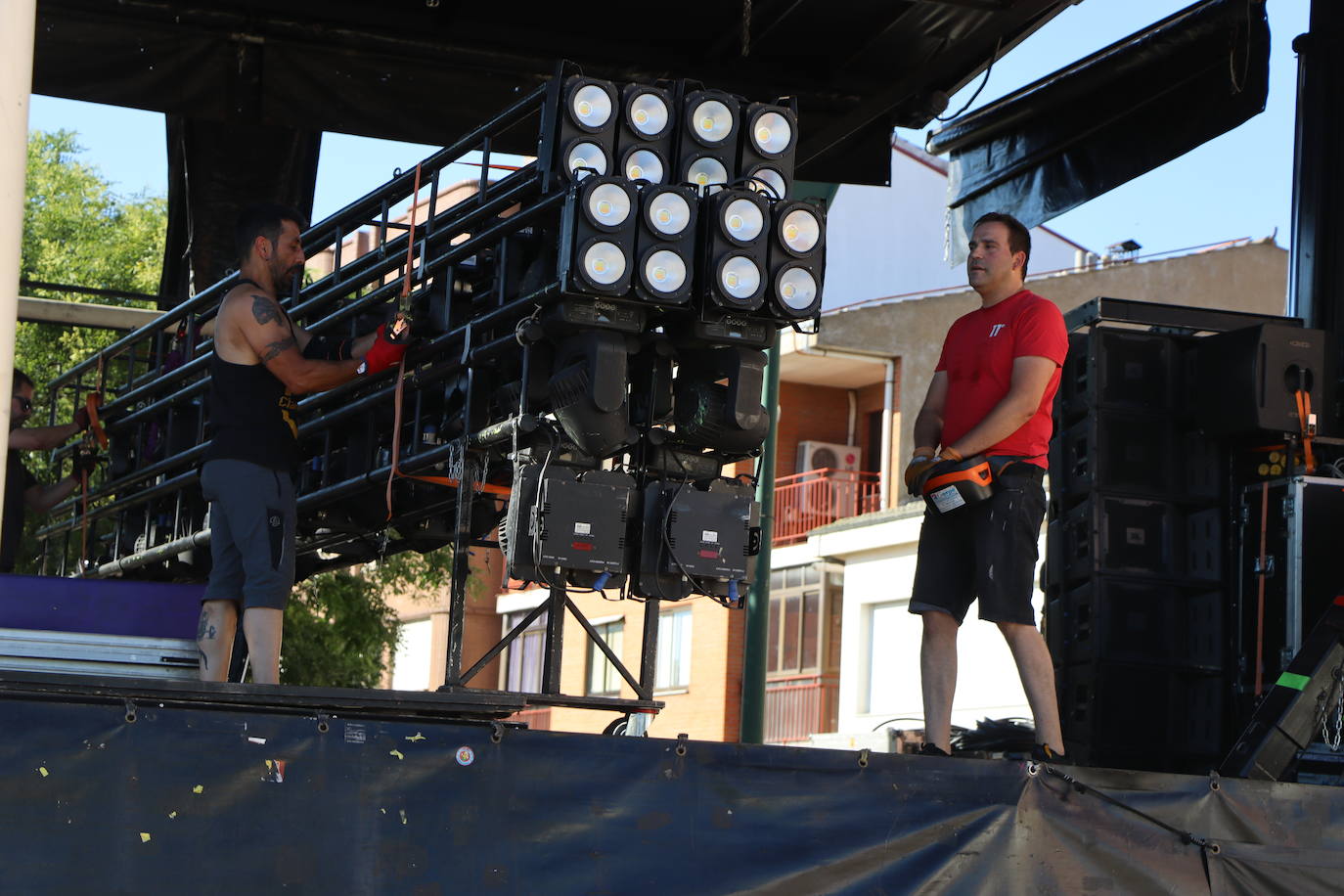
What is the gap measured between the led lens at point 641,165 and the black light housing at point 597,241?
21cm

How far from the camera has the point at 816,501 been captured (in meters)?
30.7

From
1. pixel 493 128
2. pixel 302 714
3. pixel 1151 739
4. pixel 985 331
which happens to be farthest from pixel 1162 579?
pixel 302 714

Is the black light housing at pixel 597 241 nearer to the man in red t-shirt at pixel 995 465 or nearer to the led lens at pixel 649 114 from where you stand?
the led lens at pixel 649 114

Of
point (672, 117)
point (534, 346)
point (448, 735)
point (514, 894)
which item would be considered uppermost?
point (672, 117)

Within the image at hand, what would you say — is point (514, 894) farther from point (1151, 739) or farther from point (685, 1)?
point (685, 1)

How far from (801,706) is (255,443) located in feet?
78.3

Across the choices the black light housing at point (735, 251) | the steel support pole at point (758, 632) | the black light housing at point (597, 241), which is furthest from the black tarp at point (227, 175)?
the black light housing at point (735, 251)

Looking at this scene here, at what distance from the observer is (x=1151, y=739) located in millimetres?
6809

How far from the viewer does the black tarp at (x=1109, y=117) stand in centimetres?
822

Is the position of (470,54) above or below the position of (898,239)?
below

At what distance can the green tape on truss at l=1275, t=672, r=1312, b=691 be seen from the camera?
5734 millimetres

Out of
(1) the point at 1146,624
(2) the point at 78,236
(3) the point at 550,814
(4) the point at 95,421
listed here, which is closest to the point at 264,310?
(3) the point at 550,814

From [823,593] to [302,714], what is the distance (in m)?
24.6

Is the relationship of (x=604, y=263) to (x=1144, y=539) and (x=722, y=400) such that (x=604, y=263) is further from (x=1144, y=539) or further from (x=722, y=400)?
(x=1144, y=539)
